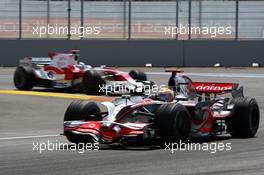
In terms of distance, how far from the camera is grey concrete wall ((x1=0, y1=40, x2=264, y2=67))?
37.9 meters

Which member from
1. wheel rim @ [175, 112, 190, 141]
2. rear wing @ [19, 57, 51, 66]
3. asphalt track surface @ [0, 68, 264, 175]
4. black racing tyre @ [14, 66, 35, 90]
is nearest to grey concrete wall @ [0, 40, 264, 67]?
rear wing @ [19, 57, 51, 66]

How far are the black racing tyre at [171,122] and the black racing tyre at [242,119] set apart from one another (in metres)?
1.78

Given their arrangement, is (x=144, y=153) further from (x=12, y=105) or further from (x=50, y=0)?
(x=50, y=0)

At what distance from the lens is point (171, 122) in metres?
11.2

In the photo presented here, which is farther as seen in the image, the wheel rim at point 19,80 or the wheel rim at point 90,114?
the wheel rim at point 19,80

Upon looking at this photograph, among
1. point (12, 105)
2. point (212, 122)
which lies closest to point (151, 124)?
point (212, 122)

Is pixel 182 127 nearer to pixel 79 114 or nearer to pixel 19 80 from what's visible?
pixel 79 114

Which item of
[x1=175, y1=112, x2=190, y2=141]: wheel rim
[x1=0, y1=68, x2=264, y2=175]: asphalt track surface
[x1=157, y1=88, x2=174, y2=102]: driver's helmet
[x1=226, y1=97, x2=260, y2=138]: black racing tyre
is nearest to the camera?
[x1=0, y1=68, x2=264, y2=175]: asphalt track surface

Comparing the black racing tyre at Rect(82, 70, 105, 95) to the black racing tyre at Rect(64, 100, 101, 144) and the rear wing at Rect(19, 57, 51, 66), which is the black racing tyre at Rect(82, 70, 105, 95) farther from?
the black racing tyre at Rect(64, 100, 101, 144)

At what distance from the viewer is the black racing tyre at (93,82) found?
74.6 feet

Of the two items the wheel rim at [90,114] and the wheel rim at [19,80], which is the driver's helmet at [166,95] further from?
the wheel rim at [19,80]

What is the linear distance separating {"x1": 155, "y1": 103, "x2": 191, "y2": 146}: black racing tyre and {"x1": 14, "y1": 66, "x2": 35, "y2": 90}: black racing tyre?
44.2ft

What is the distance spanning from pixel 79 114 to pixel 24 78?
12873 millimetres

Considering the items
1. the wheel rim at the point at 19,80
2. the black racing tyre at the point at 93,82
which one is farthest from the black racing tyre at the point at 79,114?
the wheel rim at the point at 19,80
